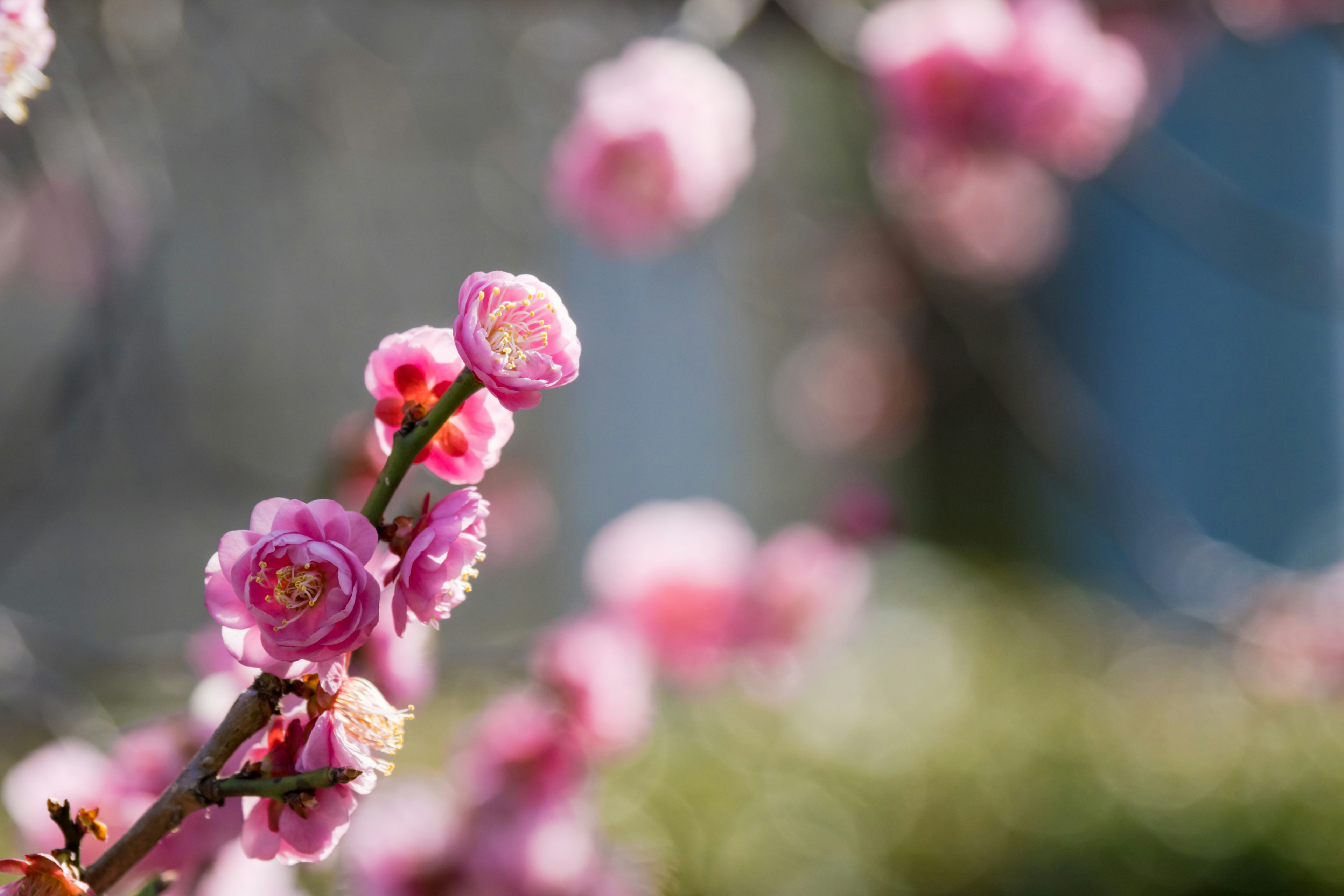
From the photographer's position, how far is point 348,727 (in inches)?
15.9

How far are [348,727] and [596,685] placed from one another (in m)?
0.68

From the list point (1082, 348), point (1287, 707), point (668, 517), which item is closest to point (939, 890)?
point (668, 517)

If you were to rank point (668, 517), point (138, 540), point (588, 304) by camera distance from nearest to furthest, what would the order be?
1. point (668, 517)
2. point (138, 540)
3. point (588, 304)

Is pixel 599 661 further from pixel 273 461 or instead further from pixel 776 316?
pixel 776 316

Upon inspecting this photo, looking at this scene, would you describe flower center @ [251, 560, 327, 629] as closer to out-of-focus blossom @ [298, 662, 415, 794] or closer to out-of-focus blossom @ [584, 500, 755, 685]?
out-of-focus blossom @ [298, 662, 415, 794]

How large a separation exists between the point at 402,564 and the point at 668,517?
1.47m

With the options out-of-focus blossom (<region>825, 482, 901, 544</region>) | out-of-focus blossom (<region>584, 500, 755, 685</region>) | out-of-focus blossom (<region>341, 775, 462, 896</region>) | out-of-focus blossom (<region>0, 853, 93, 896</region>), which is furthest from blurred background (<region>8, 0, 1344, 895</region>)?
out-of-focus blossom (<region>0, 853, 93, 896</region>)

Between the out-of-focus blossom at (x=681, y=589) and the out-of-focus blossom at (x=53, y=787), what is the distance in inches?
39.1

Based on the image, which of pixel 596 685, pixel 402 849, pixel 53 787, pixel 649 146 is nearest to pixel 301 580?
pixel 53 787

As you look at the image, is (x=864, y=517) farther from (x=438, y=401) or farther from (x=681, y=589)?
(x=438, y=401)

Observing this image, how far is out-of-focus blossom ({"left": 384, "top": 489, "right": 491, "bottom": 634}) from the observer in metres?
0.40

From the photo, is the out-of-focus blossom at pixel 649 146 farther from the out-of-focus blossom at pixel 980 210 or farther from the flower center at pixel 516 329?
the flower center at pixel 516 329

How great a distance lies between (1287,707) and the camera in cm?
285

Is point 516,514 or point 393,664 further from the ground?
point 393,664
